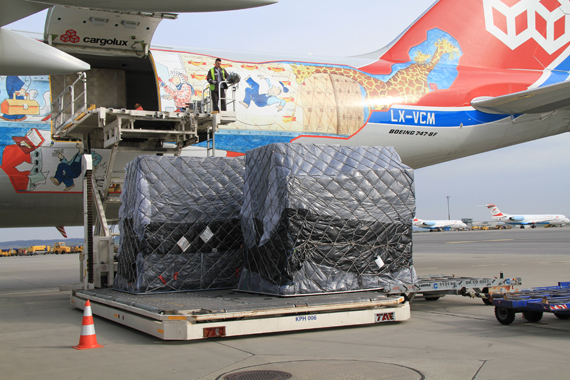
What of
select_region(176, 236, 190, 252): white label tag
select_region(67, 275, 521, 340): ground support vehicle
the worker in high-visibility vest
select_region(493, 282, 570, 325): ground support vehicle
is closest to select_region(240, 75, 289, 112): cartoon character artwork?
the worker in high-visibility vest

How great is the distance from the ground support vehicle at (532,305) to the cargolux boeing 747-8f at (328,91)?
8.02m

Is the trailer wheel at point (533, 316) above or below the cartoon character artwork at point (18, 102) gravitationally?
below

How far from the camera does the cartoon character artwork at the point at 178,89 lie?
1349cm

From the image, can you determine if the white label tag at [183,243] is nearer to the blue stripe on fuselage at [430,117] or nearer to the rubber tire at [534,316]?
the rubber tire at [534,316]

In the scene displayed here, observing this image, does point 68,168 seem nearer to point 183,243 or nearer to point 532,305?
point 183,243

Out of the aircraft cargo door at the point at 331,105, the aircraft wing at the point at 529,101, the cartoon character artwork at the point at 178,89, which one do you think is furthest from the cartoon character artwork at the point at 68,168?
the aircraft wing at the point at 529,101

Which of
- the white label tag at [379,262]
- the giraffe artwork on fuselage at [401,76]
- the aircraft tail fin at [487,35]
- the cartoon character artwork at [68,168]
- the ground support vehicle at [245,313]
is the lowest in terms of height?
the ground support vehicle at [245,313]

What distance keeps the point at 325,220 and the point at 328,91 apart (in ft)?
24.9

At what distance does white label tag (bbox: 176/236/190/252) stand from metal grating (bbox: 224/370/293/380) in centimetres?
442

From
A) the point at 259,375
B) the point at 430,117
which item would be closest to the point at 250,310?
the point at 259,375

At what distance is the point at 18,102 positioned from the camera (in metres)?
12.7

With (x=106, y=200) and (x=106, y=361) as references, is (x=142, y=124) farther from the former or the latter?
(x=106, y=361)

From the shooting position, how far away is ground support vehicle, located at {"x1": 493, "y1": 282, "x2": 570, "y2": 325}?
22.8 ft

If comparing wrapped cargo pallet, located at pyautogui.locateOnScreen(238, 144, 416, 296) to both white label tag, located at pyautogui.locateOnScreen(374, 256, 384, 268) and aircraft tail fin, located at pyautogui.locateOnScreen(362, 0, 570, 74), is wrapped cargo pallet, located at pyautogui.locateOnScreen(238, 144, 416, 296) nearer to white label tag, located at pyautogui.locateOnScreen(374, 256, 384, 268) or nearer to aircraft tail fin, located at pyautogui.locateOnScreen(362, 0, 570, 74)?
white label tag, located at pyautogui.locateOnScreen(374, 256, 384, 268)
